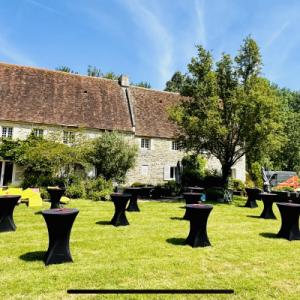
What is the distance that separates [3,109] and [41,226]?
1427 cm

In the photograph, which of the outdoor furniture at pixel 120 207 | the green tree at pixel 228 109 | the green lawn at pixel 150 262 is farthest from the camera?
the green tree at pixel 228 109

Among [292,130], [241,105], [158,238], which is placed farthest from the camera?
[292,130]

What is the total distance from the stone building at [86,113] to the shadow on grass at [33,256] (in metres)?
13.8

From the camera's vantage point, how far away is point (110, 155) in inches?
773

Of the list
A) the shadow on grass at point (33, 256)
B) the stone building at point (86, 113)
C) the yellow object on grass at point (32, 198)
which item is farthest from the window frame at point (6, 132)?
the shadow on grass at point (33, 256)

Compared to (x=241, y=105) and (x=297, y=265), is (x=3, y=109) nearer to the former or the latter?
(x=241, y=105)

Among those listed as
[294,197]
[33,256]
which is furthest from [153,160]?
[33,256]

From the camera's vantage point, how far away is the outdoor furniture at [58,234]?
228 inches

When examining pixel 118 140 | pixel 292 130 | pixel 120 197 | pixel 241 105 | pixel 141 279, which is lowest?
pixel 141 279

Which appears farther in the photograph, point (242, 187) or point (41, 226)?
point (242, 187)

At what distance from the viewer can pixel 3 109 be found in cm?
2092

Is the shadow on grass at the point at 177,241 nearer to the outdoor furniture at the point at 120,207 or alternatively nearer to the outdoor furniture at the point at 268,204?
the outdoor furniture at the point at 120,207

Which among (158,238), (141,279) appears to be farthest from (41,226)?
(141,279)

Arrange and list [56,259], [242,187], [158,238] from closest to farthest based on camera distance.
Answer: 1. [56,259]
2. [158,238]
3. [242,187]
